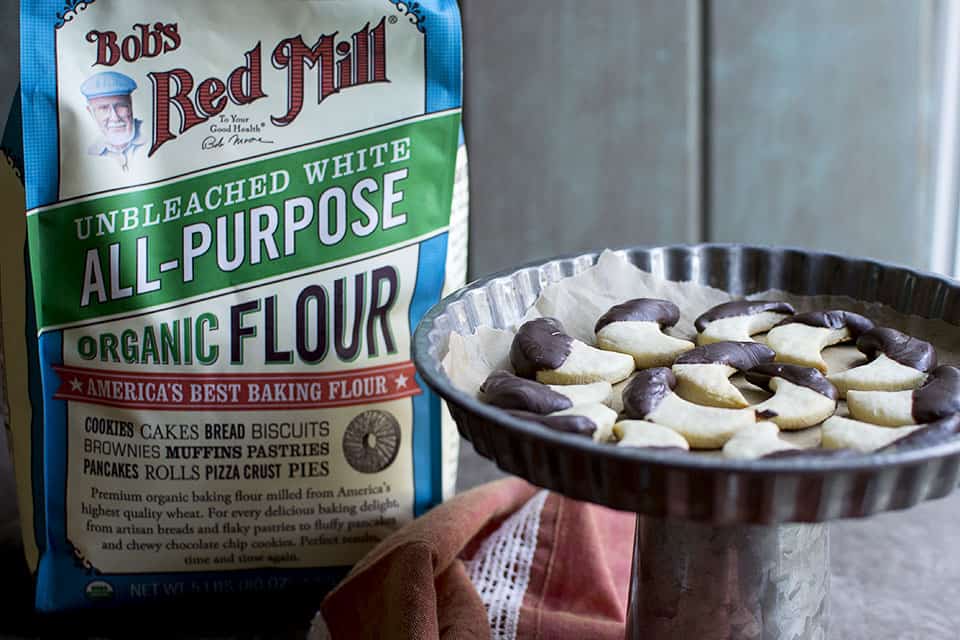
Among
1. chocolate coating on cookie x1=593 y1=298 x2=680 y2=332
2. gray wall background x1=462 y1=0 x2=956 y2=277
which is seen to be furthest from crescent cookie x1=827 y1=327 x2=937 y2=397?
gray wall background x1=462 y1=0 x2=956 y2=277

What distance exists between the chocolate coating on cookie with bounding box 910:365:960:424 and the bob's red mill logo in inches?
15.8

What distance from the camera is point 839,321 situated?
0.65 meters

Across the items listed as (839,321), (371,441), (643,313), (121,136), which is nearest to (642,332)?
(643,313)

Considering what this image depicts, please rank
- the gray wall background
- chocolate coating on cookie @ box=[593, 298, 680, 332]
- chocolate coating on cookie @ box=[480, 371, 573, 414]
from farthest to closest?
1. the gray wall background
2. chocolate coating on cookie @ box=[593, 298, 680, 332]
3. chocolate coating on cookie @ box=[480, 371, 573, 414]

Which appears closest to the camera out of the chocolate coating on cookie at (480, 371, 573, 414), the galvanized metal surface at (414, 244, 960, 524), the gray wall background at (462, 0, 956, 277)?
the galvanized metal surface at (414, 244, 960, 524)

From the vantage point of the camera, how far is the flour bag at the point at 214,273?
0.70m

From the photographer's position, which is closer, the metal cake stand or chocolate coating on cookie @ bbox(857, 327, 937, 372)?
the metal cake stand

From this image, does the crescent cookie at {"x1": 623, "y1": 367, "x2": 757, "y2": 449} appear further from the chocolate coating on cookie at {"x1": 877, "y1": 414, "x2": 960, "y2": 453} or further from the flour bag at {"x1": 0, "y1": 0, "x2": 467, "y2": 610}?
the flour bag at {"x1": 0, "y1": 0, "x2": 467, "y2": 610}

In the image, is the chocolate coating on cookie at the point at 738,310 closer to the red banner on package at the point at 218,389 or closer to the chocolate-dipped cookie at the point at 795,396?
the chocolate-dipped cookie at the point at 795,396

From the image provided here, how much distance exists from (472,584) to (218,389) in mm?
220

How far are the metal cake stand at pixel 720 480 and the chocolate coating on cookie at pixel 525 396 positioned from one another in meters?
0.03

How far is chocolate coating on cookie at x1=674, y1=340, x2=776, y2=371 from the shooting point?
1.98 ft

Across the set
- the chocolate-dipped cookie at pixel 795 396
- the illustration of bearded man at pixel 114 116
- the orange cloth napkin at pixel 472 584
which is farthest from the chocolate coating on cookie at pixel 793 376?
the illustration of bearded man at pixel 114 116

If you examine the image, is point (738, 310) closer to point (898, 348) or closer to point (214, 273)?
point (898, 348)
